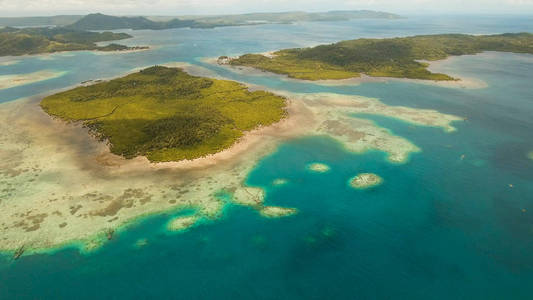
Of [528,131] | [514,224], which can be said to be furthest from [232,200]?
[528,131]

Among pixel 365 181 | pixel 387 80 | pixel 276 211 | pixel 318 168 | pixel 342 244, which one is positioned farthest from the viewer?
pixel 387 80

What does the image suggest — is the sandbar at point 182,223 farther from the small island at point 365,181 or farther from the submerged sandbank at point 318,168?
the small island at point 365,181

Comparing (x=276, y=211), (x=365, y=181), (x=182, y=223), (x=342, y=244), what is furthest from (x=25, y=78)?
(x=342, y=244)

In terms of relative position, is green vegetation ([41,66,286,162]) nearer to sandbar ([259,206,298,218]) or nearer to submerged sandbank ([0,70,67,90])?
sandbar ([259,206,298,218])

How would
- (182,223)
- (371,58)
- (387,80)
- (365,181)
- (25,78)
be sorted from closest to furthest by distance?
1. (182,223)
2. (365,181)
3. (387,80)
4. (25,78)
5. (371,58)

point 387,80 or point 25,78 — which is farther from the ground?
point 387,80

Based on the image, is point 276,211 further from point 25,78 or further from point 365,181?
point 25,78

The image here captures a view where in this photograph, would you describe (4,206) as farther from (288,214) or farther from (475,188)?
(475,188)
